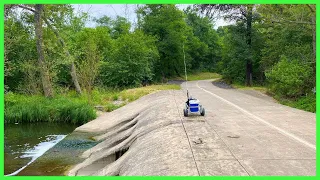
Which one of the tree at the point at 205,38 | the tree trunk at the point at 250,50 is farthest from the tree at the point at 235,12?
the tree at the point at 205,38

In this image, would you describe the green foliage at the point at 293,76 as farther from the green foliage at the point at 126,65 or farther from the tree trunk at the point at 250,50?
the green foliage at the point at 126,65

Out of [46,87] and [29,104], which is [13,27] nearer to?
[46,87]

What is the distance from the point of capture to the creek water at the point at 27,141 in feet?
45.9

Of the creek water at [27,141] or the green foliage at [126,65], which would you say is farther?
the green foliage at [126,65]

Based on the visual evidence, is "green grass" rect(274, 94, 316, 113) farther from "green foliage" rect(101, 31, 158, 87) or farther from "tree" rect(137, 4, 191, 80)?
"tree" rect(137, 4, 191, 80)

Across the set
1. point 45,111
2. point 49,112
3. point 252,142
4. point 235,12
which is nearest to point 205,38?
point 235,12

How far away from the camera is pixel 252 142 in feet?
33.1

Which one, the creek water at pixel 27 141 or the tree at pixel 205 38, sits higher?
the tree at pixel 205 38

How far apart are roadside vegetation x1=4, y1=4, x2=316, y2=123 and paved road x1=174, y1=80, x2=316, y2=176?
7786mm

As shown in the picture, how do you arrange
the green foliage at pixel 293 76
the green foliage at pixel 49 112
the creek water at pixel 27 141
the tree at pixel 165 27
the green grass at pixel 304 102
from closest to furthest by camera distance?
the creek water at pixel 27 141, the green grass at pixel 304 102, the green foliage at pixel 293 76, the green foliage at pixel 49 112, the tree at pixel 165 27

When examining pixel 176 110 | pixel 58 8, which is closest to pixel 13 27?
pixel 58 8

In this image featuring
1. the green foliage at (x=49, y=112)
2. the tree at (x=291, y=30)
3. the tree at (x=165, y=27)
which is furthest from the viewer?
the tree at (x=165, y=27)

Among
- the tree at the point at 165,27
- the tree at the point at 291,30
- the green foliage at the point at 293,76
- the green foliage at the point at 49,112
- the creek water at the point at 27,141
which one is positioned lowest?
the creek water at the point at 27,141

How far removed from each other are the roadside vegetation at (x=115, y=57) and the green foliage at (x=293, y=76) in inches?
2.4
